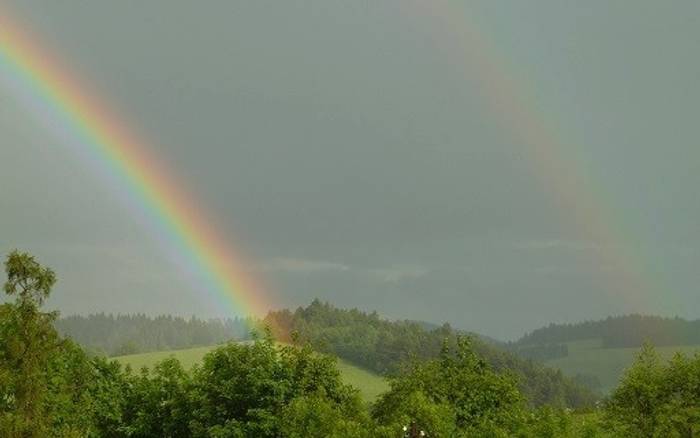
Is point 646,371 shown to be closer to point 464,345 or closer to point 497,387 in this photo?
point 497,387

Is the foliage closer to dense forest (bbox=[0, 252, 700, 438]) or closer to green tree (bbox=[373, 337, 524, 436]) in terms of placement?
dense forest (bbox=[0, 252, 700, 438])

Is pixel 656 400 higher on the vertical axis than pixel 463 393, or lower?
lower

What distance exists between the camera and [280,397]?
199 ft

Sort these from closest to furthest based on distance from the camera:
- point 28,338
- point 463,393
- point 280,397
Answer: point 28,338 < point 280,397 < point 463,393

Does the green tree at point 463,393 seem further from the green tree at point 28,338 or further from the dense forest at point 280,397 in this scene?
the green tree at point 28,338

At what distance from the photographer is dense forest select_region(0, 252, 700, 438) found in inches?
1438

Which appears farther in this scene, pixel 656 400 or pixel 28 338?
pixel 656 400

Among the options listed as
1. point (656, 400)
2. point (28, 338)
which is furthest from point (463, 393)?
point (28, 338)

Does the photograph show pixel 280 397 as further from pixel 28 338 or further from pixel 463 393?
pixel 28 338

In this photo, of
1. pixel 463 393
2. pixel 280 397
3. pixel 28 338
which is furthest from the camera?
pixel 463 393

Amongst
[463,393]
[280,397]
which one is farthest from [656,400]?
[280,397]

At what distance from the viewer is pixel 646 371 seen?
2409 inches

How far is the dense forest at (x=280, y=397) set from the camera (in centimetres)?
3653

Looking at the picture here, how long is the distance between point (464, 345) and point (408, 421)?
122 feet
